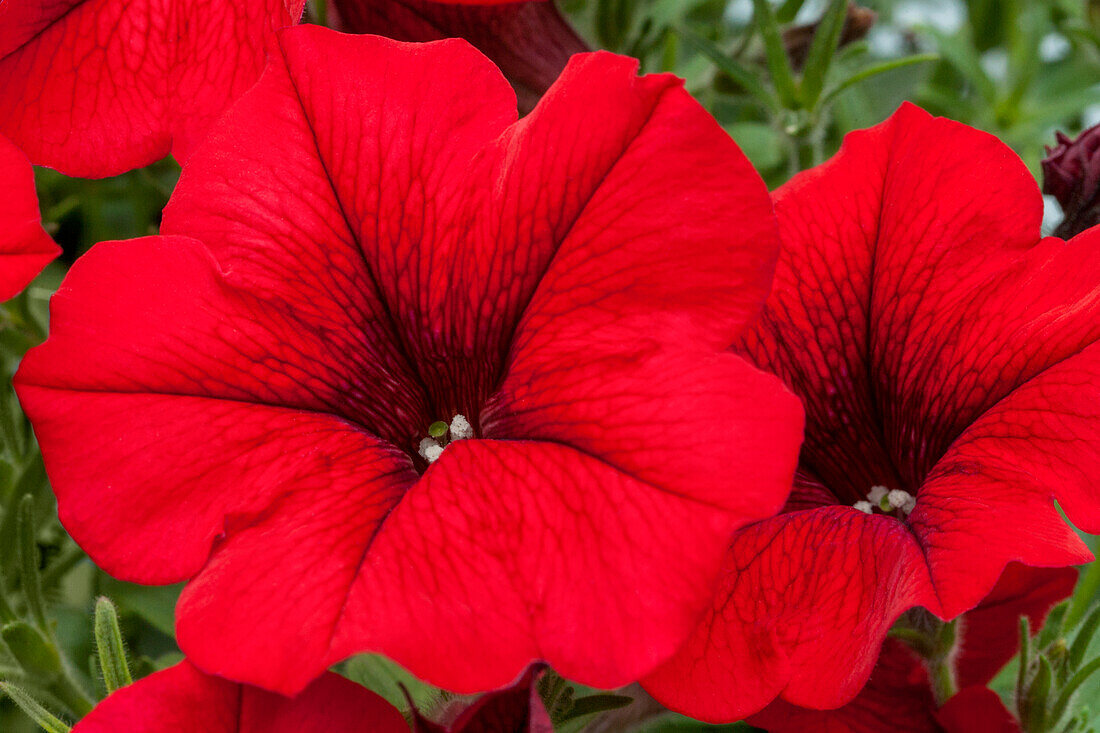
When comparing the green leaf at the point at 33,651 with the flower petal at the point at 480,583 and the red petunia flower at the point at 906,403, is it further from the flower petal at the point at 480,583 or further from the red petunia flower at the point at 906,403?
the red petunia flower at the point at 906,403

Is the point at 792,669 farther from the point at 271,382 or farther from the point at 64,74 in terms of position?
the point at 64,74

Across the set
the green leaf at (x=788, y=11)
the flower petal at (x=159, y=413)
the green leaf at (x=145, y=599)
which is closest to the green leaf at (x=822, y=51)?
the green leaf at (x=788, y=11)

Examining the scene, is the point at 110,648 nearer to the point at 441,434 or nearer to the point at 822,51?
the point at 441,434

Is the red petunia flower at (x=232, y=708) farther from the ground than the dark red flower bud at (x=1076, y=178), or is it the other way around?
the dark red flower bud at (x=1076, y=178)

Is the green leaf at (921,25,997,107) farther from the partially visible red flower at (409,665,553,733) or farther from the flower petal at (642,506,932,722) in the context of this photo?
the partially visible red flower at (409,665,553,733)

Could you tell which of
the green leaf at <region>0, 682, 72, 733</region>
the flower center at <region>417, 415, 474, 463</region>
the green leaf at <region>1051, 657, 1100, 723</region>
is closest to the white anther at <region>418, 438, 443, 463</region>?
the flower center at <region>417, 415, 474, 463</region>

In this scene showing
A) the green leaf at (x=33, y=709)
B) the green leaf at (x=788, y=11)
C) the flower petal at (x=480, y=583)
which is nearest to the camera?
the flower petal at (x=480, y=583)

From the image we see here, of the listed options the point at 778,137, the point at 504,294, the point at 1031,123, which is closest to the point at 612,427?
the point at 504,294

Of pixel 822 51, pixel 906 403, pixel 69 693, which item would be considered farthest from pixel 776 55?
pixel 69 693
